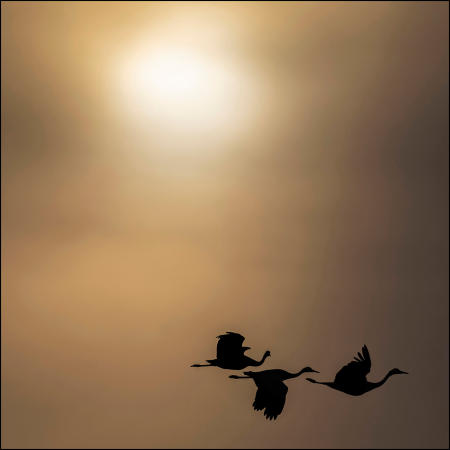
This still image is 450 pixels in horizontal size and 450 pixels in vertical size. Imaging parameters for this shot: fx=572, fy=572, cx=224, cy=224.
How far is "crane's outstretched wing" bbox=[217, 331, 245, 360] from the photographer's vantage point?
281cm

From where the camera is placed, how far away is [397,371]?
9.76ft

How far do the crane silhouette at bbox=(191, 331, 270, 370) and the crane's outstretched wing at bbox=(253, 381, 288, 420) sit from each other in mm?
148

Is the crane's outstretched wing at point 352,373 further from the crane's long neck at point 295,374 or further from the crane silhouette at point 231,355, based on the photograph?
the crane silhouette at point 231,355

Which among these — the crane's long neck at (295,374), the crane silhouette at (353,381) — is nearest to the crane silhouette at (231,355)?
the crane's long neck at (295,374)

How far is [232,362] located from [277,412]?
34 centimetres

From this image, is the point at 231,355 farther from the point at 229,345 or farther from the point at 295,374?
the point at 295,374

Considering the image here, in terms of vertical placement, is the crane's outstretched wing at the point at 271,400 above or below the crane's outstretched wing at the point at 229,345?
below

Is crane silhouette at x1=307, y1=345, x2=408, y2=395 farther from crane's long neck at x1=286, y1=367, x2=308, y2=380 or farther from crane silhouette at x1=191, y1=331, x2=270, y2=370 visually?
crane silhouette at x1=191, y1=331, x2=270, y2=370

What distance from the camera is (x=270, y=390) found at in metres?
2.82

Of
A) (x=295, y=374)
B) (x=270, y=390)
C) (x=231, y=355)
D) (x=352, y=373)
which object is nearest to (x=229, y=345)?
(x=231, y=355)

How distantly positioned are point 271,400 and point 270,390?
0.06m

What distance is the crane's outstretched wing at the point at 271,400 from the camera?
9.18 ft

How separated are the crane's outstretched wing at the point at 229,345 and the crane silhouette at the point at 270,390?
0.58 feet

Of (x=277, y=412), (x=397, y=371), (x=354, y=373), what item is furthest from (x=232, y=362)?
(x=397, y=371)
